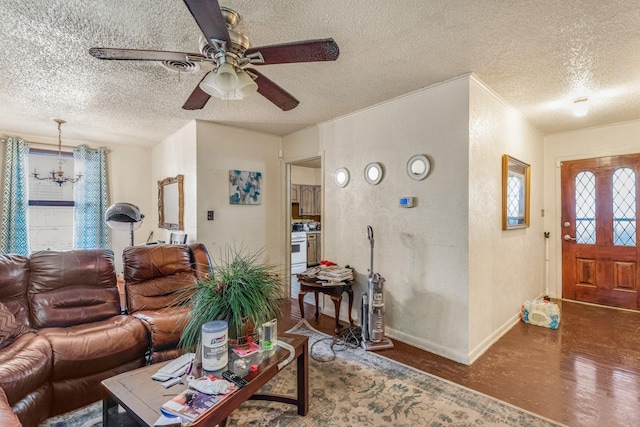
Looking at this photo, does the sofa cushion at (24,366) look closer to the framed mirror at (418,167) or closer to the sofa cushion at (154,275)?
the sofa cushion at (154,275)

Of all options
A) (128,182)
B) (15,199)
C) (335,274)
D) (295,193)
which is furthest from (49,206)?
(335,274)

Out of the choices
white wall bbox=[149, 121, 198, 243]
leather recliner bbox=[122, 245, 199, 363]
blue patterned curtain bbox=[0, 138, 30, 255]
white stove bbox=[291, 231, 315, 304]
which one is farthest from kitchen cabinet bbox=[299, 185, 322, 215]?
blue patterned curtain bbox=[0, 138, 30, 255]

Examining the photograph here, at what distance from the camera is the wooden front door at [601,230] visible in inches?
152

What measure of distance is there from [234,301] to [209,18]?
1.32 metres

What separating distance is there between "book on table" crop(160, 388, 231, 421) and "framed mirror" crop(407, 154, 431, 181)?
232 cm

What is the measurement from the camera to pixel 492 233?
2.91 m

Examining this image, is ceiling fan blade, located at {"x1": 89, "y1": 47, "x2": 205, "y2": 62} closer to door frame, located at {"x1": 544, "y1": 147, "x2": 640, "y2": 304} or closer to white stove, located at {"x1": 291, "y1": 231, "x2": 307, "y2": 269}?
white stove, located at {"x1": 291, "y1": 231, "x2": 307, "y2": 269}

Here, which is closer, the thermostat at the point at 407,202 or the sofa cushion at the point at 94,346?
the sofa cushion at the point at 94,346

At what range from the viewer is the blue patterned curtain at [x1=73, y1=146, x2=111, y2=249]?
15.3 feet

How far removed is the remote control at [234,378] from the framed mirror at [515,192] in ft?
9.37

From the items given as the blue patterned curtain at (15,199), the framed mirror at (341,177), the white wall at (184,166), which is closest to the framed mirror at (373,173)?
the framed mirror at (341,177)

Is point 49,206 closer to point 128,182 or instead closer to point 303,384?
point 128,182

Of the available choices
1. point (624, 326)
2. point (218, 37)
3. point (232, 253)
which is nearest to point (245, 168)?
point (232, 253)

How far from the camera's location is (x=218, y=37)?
143 centimetres
